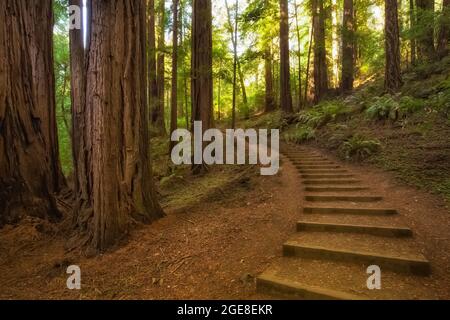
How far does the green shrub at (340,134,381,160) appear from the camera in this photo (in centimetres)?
817

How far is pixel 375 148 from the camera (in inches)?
322

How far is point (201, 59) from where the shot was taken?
27.9 feet

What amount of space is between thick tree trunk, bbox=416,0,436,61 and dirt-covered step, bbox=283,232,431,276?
9.21 metres

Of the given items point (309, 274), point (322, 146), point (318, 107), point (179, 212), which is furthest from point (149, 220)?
point (318, 107)

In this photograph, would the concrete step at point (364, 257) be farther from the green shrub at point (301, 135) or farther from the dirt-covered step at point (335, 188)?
the green shrub at point (301, 135)

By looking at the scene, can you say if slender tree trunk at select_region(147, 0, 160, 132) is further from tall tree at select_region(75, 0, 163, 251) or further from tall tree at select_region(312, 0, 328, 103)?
tall tree at select_region(75, 0, 163, 251)

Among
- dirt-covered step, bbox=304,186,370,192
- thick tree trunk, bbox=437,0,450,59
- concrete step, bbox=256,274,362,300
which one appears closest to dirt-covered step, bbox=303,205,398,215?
dirt-covered step, bbox=304,186,370,192

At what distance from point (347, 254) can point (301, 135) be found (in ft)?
28.0

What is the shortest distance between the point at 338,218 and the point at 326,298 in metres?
2.11

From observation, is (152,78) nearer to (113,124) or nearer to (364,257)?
(113,124)

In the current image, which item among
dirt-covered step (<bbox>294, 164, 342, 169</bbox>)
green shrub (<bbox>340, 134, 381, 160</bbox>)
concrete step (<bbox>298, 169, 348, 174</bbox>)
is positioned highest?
green shrub (<bbox>340, 134, 381, 160</bbox>)

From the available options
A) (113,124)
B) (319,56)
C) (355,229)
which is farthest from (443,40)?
(113,124)

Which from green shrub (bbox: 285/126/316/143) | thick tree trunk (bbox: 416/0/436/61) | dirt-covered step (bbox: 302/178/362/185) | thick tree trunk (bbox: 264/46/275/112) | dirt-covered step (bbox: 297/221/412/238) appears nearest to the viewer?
dirt-covered step (bbox: 297/221/412/238)

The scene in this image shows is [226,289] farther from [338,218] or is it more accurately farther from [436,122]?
[436,122]
